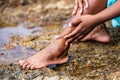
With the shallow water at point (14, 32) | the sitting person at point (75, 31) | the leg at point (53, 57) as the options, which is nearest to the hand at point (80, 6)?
the sitting person at point (75, 31)

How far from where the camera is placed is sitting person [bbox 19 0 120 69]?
2281 mm

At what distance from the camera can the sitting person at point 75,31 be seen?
2.28m

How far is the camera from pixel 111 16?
2291mm

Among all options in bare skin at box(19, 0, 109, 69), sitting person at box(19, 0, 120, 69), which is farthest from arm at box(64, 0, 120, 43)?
bare skin at box(19, 0, 109, 69)

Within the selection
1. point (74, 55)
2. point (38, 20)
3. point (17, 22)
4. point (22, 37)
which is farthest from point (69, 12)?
point (74, 55)

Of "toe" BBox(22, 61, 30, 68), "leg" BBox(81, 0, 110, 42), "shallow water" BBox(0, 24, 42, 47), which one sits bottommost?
"shallow water" BBox(0, 24, 42, 47)

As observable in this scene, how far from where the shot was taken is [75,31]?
2316 mm

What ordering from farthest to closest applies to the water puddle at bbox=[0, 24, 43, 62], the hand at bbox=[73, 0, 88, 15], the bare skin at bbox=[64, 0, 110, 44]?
1. the water puddle at bbox=[0, 24, 43, 62]
2. the hand at bbox=[73, 0, 88, 15]
3. the bare skin at bbox=[64, 0, 110, 44]

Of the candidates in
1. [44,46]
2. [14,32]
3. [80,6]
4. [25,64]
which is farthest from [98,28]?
[14,32]

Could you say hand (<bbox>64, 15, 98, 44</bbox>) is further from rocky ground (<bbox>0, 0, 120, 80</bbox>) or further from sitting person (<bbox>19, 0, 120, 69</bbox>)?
rocky ground (<bbox>0, 0, 120, 80</bbox>)

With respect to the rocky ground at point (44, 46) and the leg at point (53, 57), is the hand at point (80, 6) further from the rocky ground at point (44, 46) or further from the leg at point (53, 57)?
the rocky ground at point (44, 46)

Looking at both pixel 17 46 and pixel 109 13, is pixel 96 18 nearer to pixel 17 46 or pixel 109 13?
pixel 109 13

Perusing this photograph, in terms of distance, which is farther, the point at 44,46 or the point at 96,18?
the point at 44,46

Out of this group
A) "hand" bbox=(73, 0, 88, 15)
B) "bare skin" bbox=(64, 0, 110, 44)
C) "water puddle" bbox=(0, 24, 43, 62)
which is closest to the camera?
"bare skin" bbox=(64, 0, 110, 44)
